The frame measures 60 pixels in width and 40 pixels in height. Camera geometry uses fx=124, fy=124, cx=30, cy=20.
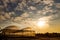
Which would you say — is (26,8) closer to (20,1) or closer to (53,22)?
(20,1)

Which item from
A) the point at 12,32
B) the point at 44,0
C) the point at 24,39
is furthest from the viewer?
the point at 12,32

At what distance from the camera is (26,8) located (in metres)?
9.22

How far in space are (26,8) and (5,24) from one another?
2.04 meters

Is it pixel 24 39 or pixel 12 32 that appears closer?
pixel 24 39

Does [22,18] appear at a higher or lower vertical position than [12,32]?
higher

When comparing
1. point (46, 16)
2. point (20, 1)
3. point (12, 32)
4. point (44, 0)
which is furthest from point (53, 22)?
point (12, 32)

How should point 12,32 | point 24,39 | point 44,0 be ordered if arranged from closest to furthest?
point 44,0, point 24,39, point 12,32

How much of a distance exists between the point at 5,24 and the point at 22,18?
4.63ft

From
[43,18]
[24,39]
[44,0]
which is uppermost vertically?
[44,0]

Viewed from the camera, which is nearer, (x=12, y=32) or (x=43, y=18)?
(x=43, y=18)

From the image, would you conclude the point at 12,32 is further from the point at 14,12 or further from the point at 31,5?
the point at 31,5

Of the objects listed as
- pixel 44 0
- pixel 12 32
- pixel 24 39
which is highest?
pixel 44 0

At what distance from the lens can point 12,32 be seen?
34.3 ft

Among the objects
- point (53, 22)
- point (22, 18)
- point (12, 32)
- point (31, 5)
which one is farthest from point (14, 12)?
point (53, 22)
